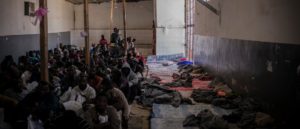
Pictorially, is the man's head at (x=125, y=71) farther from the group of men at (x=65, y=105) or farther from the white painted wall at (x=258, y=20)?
the white painted wall at (x=258, y=20)

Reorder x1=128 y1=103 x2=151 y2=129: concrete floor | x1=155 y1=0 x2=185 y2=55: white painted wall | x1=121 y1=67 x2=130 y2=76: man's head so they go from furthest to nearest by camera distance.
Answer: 1. x1=155 y1=0 x2=185 y2=55: white painted wall
2. x1=121 y1=67 x2=130 y2=76: man's head
3. x1=128 y1=103 x2=151 y2=129: concrete floor

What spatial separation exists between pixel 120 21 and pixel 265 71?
1838cm

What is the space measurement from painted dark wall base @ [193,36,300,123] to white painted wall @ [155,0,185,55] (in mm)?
9923

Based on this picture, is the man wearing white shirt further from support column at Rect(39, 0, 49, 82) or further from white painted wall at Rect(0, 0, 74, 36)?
white painted wall at Rect(0, 0, 74, 36)

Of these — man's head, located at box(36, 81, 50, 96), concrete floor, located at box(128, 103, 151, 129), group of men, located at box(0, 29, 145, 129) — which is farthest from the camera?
concrete floor, located at box(128, 103, 151, 129)

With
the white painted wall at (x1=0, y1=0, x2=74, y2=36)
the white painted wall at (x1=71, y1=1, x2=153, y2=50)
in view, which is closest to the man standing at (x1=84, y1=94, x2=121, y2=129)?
the white painted wall at (x1=0, y1=0, x2=74, y2=36)

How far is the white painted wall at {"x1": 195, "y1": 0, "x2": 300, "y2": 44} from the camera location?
20.6 feet

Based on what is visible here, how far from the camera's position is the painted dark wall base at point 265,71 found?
20.3 ft

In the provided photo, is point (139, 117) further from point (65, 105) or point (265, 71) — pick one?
point (265, 71)

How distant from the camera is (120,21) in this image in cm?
2517

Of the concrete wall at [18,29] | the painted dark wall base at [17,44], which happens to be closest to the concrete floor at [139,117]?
the painted dark wall base at [17,44]

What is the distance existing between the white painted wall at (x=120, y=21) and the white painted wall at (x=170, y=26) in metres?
2.43

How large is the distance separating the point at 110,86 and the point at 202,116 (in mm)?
2093

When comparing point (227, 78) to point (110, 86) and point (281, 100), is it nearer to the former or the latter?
point (281, 100)
